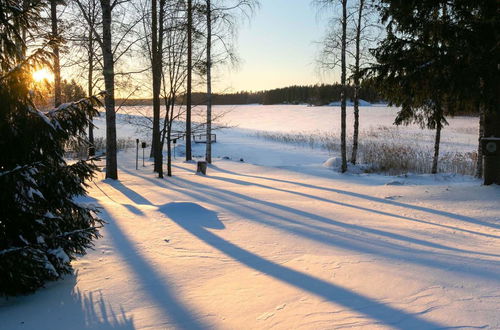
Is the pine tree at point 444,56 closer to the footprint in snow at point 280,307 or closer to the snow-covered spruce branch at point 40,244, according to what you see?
the footprint in snow at point 280,307

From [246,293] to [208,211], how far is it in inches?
144

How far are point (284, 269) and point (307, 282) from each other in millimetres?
433

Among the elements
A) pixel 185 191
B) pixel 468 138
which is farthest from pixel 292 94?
pixel 185 191

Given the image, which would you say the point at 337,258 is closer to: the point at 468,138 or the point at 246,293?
the point at 246,293

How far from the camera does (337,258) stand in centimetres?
433

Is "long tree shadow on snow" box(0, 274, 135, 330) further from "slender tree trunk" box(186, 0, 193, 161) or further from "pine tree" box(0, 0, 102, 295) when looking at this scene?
"slender tree trunk" box(186, 0, 193, 161)

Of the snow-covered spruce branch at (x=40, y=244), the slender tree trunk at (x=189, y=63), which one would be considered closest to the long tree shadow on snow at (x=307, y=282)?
the snow-covered spruce branch at (x=40, y=244)

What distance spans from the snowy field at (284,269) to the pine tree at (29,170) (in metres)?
0.37

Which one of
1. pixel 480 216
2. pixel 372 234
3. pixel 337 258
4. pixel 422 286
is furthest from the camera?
pixel 480 216

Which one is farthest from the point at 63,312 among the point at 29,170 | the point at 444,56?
the point at 444,56

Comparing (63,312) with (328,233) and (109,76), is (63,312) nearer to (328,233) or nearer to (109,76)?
(328,233)

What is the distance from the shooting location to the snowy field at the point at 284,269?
2.95 metres

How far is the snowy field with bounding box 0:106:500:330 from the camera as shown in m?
2.95

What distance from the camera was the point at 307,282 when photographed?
11.8 ft
